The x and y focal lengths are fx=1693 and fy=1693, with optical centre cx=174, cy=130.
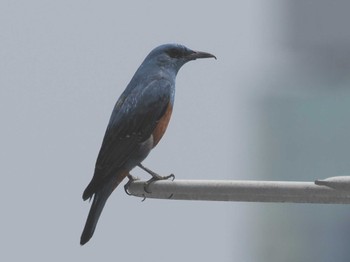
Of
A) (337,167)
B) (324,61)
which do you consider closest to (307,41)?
(324,61)

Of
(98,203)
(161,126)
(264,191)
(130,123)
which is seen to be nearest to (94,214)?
(98,203)

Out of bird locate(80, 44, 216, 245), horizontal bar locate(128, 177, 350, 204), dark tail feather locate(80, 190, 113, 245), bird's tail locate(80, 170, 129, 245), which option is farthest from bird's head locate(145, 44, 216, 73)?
horizontal bar locate(128, 177, 350, 204)

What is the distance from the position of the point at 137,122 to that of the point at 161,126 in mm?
175

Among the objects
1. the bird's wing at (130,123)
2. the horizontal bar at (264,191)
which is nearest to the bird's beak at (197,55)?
the bird's wing at (130,123)

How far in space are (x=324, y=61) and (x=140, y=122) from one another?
189 ft

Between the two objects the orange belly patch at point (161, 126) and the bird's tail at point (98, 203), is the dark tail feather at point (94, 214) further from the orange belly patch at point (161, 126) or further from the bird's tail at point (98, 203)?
the orange belly patch at point (161, 126)

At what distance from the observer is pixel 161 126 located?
11.0 meters

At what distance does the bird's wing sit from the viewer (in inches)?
414

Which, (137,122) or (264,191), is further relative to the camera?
(137,122)

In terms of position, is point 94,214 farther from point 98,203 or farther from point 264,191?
point 264,191

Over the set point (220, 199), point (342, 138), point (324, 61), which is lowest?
point (220, 199)

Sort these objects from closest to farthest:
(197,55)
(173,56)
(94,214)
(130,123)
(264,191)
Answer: (264,191)
(94,214)
(130,123)
(197,55)
(173,56)

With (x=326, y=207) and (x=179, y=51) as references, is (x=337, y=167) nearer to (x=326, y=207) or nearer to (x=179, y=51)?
(x=326, y=207)

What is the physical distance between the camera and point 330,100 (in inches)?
2445
